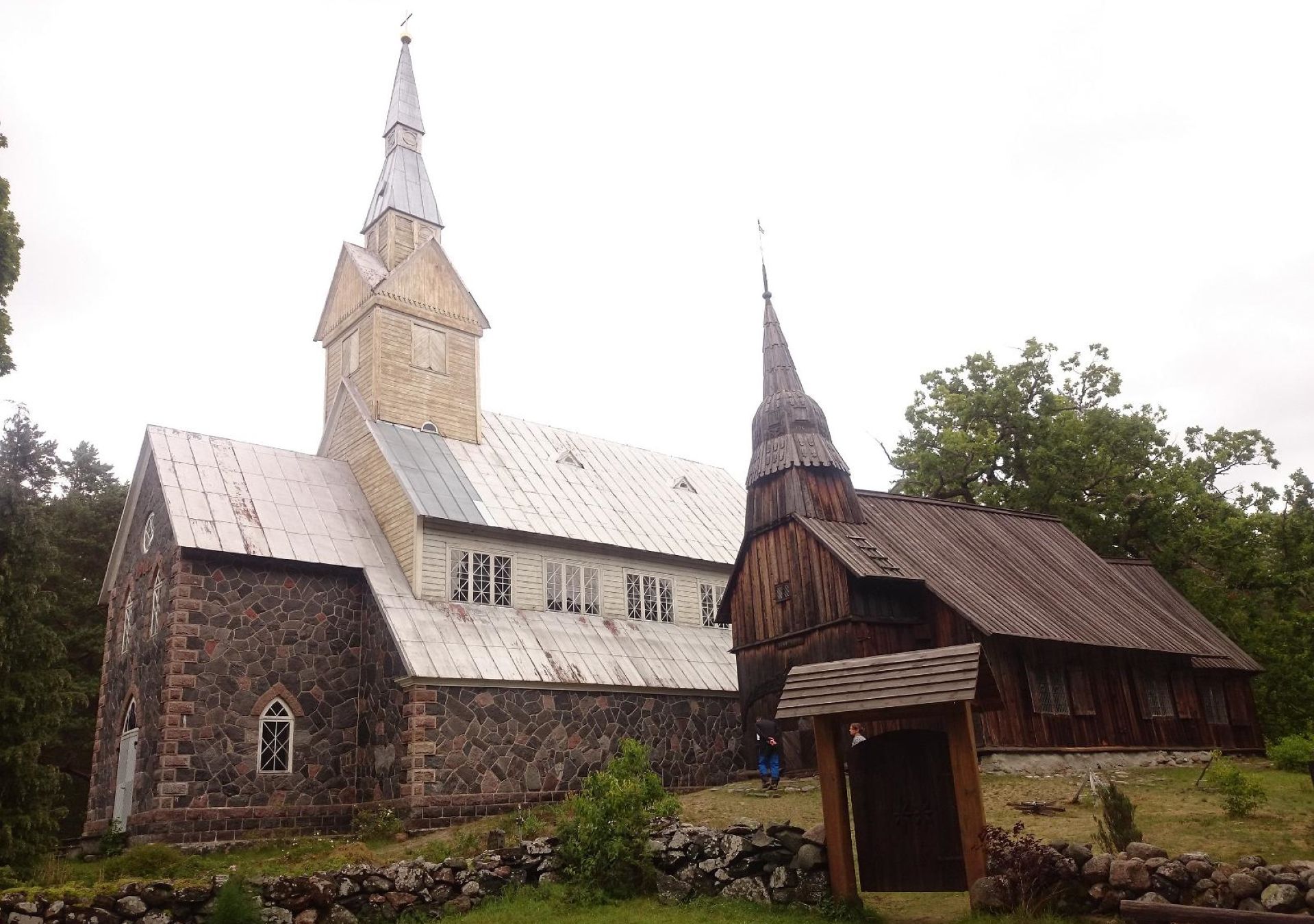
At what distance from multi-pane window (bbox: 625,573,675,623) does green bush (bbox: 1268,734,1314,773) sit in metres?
14.6

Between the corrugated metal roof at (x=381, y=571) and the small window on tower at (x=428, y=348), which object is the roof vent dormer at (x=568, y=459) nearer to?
the small window on tower at (x=428, y=348)

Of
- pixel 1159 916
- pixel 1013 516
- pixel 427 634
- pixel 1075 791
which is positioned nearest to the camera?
pixel 1159 916

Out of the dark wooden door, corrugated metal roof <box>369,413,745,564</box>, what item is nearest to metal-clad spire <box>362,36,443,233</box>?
corrugated metal roof <box>369,413,745,564</box>

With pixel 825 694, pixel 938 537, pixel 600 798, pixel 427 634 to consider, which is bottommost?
pixel 600 798

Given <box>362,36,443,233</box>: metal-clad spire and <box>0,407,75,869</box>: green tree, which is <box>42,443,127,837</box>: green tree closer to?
<box>0,407,75,869</box>: green tree

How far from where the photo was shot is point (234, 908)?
12297 millimetres

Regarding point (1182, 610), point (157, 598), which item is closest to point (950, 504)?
point (1182, 610)

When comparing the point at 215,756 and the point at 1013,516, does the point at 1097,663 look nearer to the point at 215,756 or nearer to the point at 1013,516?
the point at 1013,516

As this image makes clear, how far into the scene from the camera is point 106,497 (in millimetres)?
37312

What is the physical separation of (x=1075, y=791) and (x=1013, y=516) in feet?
40.3

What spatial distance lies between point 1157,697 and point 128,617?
24.3 metres

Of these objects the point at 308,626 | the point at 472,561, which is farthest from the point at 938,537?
the point at 308,626

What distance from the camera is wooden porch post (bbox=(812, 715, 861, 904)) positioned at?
40.8 ft

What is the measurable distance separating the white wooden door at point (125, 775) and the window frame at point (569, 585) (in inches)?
379
